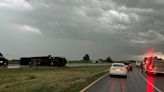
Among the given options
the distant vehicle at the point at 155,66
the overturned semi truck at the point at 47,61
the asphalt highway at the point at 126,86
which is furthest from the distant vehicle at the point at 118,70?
the overturned semi truck at the point at 47,61

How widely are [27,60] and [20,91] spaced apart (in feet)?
211

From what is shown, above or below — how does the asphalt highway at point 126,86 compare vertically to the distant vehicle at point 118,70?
below

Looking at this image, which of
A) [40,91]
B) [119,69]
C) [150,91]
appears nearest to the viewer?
[40,91]

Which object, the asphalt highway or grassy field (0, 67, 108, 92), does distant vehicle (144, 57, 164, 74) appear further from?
the asphalt highway

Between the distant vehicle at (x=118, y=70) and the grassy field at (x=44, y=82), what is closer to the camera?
the grassy field at (x=44, y=82)

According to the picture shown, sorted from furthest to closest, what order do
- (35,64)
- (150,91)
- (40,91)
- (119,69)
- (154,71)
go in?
(35,64) < (154,71) < (119,69) < (150,91) < (40,91)

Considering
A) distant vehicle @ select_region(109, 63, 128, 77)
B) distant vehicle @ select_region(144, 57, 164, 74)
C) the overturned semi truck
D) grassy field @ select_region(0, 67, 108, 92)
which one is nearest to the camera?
grassy field @ select_region(0, 67, 108, 92)

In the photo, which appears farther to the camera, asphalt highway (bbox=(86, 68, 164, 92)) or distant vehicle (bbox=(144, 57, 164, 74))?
distant vehicle (bbox=(144, 57, 164, 74))

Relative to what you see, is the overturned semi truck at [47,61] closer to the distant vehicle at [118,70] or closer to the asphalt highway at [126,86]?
the distant vehicle at [118,70]

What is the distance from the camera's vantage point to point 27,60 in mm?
87750

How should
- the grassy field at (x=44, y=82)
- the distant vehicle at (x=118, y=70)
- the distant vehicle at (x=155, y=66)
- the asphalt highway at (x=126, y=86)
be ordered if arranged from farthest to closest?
the distant vehicle at (x=155, y=66) < the distant vehicle at (x=118, y=70) < the asphalt highway at (x=126, y=86) < the grassy field at (x=44, y=82)

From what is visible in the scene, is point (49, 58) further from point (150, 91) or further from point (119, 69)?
point (150, 91)

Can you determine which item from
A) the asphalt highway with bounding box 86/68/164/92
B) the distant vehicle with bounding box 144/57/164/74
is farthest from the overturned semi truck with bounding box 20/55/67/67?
the asphalt highway with bounding box 86/68/164/92

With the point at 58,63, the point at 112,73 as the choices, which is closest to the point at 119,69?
the point at 112,73
